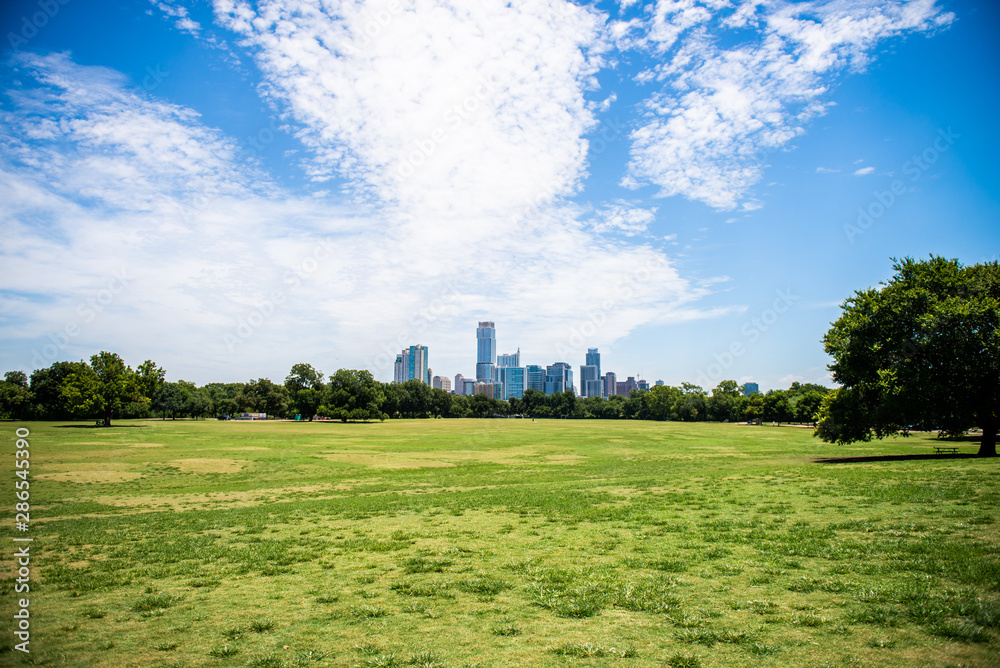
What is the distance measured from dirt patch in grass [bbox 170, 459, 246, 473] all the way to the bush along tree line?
51074mm

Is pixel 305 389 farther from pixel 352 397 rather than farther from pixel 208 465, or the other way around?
pixel 208 465

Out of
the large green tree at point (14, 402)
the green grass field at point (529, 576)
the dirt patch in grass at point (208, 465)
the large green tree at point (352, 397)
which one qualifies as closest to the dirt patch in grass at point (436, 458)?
the dirt patch in grass at point (208, 465)

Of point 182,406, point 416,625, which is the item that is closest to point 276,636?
point 416,625

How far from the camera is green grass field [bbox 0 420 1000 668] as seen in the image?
7684mm

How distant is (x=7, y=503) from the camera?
2173 cm

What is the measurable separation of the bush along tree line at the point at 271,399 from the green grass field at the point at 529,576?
38.0 meters

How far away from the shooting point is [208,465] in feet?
120

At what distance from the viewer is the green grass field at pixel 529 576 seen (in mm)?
7684

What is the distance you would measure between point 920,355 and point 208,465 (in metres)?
52.5

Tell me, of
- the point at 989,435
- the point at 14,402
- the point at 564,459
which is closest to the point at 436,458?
the point at 564,459

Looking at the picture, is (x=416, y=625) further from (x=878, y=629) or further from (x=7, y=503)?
(x=7, y=503)

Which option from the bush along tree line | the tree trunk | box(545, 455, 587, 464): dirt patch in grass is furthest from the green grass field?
the bush along tree line

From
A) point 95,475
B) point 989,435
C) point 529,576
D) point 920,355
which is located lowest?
point 95,475

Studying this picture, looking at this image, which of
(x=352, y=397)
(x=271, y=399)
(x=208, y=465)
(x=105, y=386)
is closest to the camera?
(x=208, y=465)
